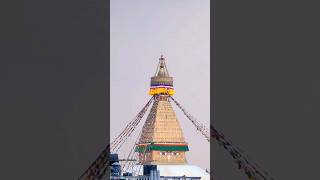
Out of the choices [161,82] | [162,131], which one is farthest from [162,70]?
[162,131]

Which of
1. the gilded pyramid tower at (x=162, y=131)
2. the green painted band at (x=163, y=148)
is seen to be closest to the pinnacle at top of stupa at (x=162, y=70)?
the gilded pyramid tower at (x=162, y=131)

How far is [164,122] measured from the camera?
998 inches

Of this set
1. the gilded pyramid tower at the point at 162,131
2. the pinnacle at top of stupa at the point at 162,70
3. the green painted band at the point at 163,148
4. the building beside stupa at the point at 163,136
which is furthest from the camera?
the green painted band at the point at 163,148

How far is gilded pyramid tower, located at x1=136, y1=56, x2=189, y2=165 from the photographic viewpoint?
24.5 metres

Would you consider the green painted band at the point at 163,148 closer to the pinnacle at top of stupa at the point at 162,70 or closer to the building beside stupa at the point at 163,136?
the building beside stupa at the point at 163,136

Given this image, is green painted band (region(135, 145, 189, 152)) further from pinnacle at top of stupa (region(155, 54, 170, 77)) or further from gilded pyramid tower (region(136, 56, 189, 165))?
pinnacle at top of stupa (region(155, 54, 170, 77))

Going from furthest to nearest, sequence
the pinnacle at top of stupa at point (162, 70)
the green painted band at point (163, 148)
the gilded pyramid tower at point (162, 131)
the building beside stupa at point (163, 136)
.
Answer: the green painted band at point (163, 148), the gilded pyramid tower at point (162, 131), the building beside stupa at point (163, 136), the pinnacle at top of stupa at point (162, 70)

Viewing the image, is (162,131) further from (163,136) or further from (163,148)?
(163,148)

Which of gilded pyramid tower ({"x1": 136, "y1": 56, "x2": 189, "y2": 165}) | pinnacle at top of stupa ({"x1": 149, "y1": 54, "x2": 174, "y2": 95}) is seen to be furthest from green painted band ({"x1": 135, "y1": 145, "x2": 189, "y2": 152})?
pinnacle at top of stupa ({"x1": 149, "y1": 54, "x2": 174, "y2": 95})

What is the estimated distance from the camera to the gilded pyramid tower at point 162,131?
2448cm

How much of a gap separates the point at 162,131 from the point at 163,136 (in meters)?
0.17
